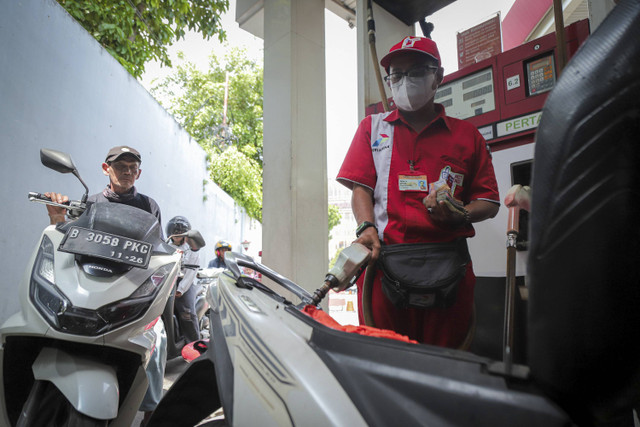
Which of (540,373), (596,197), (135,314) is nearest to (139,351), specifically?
(135,314)

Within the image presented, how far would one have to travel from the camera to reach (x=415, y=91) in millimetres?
1612

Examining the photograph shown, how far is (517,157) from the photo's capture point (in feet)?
7.38

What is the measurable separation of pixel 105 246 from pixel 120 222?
18cm

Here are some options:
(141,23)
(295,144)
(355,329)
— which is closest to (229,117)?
(141,23)

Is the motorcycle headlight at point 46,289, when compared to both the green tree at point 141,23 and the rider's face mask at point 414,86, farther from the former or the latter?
the green tree at point 141,23

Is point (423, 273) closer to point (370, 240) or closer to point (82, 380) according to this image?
point (370, 240)

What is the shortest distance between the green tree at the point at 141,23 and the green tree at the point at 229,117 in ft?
25.3

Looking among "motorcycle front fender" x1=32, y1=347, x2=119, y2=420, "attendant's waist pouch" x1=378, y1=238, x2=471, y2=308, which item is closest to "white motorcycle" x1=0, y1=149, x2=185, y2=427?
"motorcycle front fender" x1=32, y1=347, x2=119, y2=420

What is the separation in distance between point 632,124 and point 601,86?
0.05 m

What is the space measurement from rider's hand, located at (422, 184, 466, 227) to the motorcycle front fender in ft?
4.28

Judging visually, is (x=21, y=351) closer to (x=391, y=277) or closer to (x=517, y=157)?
(x=391, y=277)

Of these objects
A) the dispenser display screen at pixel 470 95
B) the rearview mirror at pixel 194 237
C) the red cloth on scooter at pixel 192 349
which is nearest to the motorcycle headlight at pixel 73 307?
the red cloth on scooter at pixel 192 349

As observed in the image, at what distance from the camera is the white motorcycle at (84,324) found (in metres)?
1.30

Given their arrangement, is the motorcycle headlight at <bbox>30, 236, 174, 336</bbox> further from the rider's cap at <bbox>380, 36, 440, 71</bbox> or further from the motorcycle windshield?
the rider's cap at <bbox>380, 36, 440, 71</bbox>
